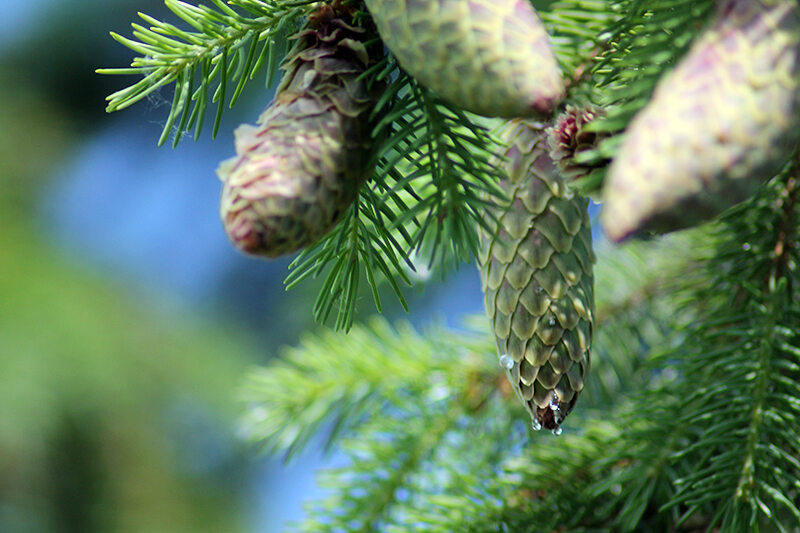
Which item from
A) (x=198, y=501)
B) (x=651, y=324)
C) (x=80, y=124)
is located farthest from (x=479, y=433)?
(x=80, y=124)

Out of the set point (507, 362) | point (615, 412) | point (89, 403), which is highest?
point (507, 362)

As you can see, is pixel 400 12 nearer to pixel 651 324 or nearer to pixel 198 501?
pixel 651 324

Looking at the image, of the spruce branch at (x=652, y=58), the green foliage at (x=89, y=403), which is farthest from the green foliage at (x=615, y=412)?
the green foliage at (x=89, y=403)

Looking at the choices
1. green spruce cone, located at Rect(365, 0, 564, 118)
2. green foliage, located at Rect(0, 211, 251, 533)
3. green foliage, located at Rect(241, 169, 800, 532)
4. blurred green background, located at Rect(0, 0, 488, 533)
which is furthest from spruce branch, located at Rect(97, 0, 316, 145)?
green foliage, located at Rect(0, 211, 251, 533)

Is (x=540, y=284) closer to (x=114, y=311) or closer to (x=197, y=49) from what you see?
(x=197, y=49)

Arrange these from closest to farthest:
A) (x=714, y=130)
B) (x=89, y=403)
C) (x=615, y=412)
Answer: (x=714, y=130)
(x=615, y=412)
(x=89, y=403)

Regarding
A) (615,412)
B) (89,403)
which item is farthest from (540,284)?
(89,403)

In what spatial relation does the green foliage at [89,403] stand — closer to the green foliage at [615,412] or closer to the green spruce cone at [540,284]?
the green foliage at [615,412]
